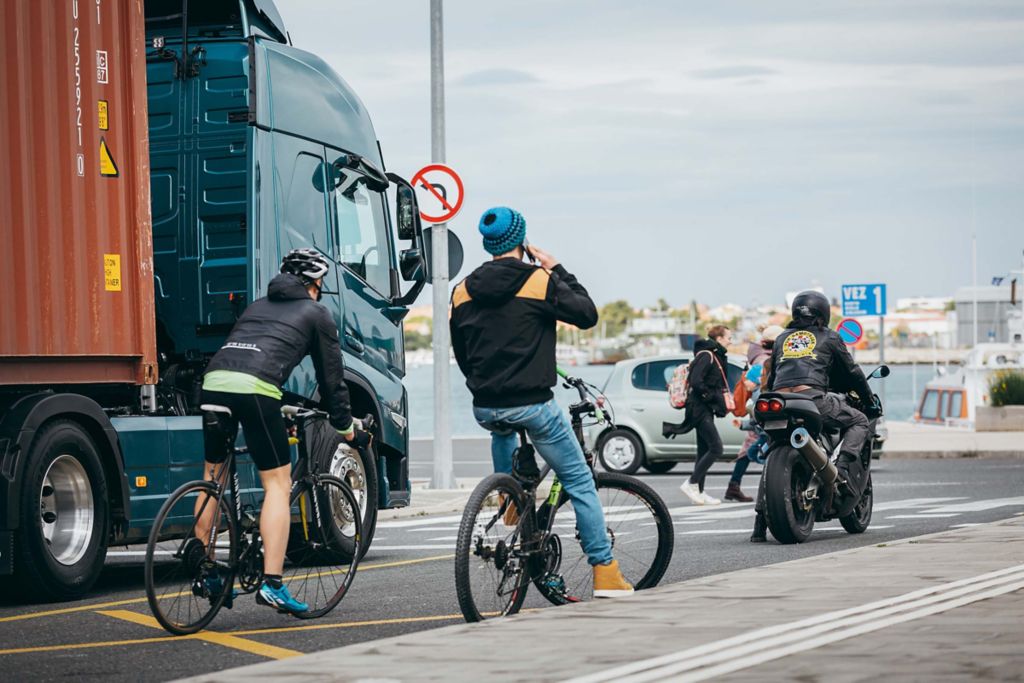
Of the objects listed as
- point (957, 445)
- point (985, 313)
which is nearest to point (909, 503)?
point (957, 445)

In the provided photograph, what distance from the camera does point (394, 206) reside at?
1305cm

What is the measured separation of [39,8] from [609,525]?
436 centimetres

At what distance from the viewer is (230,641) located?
755 cm

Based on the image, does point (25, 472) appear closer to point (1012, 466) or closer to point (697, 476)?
point (697, 476)

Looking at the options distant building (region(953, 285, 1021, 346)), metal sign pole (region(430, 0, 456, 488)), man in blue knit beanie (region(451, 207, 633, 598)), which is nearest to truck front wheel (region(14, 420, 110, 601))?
man in blue knit beanie (region(451, 207, 633, 598))

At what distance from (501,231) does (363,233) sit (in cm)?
461

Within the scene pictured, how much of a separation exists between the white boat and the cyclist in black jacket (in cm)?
4324

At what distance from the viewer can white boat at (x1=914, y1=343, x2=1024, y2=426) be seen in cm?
5250

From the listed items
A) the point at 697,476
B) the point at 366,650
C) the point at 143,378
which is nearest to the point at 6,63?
the point at 143,378

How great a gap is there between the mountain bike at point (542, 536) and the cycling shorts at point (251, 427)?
1115 millimetres

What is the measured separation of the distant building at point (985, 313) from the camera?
85875mm

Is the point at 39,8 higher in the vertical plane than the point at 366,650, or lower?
higher

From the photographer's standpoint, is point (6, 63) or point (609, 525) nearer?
point (609, 525)

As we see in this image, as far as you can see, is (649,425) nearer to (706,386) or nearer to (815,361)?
(706,386)
